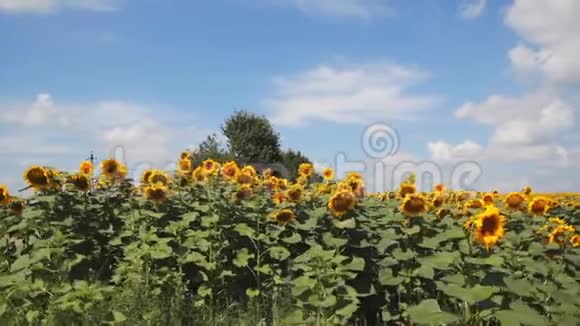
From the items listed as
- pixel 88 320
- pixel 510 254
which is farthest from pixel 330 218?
pixel 88 320

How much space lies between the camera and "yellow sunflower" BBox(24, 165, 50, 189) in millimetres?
5699

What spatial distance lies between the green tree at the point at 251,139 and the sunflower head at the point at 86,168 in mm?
29143

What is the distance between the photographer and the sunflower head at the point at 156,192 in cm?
600

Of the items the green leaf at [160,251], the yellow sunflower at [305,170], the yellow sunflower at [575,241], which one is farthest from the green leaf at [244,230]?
the yellow sunflower at [575,241]

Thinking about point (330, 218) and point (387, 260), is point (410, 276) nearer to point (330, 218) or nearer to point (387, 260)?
point (387, 260)

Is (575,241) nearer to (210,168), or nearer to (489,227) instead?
(489,227)

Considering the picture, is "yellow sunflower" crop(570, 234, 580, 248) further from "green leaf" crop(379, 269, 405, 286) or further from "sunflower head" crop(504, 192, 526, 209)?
"green leaf" crop(379, 269, 405, 286)

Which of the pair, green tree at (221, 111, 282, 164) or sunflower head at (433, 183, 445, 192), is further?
green tree at (221, 111, 282, 164)

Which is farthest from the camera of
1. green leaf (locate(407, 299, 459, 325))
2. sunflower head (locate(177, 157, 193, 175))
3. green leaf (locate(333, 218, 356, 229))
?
sunflower head (locate(177, 157, 193, 175))

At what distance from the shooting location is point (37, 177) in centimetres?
570

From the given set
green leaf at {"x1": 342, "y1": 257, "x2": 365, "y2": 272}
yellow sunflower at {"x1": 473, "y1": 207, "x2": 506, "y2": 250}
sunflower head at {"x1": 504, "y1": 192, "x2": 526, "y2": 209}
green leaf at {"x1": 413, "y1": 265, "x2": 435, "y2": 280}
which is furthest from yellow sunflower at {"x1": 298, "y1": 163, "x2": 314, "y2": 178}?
yellow sunflower at {"x1": 473, "y1": 207, "x2": 506, "y2": 250}

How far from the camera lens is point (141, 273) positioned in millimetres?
5426

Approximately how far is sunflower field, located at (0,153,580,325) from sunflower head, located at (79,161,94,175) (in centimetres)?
3

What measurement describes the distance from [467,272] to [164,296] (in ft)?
8.62
